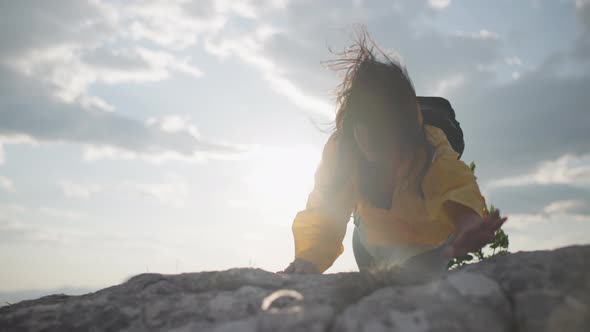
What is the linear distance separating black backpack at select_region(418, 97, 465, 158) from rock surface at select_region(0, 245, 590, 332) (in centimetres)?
148

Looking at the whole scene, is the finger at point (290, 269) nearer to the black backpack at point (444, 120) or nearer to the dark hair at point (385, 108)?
the dark hair at point (385, 108)

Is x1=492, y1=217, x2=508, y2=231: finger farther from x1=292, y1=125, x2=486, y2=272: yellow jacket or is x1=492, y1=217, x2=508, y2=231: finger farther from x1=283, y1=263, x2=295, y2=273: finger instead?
x1=283, y1=263, x2=295, y2=273: finger

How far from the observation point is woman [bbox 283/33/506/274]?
3004mm

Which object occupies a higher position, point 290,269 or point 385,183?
point 385,183

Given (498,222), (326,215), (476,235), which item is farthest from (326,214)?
(498,222)

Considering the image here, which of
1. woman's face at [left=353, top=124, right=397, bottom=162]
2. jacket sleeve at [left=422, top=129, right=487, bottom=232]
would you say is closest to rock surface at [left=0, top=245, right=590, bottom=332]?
jacket sleeve at [left=422, top=129, right=487, bottom=232]

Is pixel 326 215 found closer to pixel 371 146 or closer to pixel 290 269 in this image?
pixel 290 269

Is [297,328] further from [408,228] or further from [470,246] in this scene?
[408,228]

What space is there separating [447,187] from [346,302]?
4.56 ft

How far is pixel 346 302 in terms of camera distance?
76.4 inches

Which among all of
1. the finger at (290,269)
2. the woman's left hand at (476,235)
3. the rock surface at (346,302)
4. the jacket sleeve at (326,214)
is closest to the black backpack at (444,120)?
the jacket sleeve at (326,214)

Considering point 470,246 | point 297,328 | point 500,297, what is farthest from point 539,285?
point 297,328

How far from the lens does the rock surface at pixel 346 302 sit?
5.36ft

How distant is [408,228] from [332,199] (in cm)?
71
